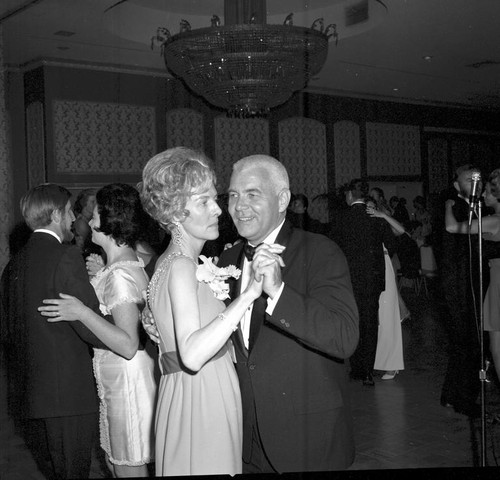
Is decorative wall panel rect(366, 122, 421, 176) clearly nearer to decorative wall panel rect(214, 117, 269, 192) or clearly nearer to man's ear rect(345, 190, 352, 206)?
decorative wall panel rect(214, 117, 269, 192)

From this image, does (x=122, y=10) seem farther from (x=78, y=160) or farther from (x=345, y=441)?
(x=345, y=441)

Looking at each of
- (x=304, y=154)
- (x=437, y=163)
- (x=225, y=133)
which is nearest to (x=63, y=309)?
(x=225, y=133)

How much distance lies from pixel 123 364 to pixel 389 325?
299 centimetres

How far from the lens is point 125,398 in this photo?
2420mm

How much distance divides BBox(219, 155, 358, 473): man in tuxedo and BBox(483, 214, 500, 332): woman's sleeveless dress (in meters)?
2.29

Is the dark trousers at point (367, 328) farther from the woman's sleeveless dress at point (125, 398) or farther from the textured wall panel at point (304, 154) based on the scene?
the textured wall panel at point (304, 154)

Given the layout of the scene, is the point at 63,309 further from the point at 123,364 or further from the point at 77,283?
the point at 123,364

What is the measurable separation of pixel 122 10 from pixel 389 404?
4373mm

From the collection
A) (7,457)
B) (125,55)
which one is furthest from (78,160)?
(7,457)

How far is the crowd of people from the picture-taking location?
→ 1645 millimetres

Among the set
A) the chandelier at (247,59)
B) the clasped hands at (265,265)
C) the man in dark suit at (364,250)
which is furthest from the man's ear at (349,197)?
the clasped hands at (265,265)

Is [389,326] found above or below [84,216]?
below

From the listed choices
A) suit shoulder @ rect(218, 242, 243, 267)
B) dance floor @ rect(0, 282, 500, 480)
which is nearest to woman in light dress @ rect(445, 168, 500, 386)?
dance floor @ rect(0, 282, 500, 480)

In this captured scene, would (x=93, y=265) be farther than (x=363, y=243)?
No
